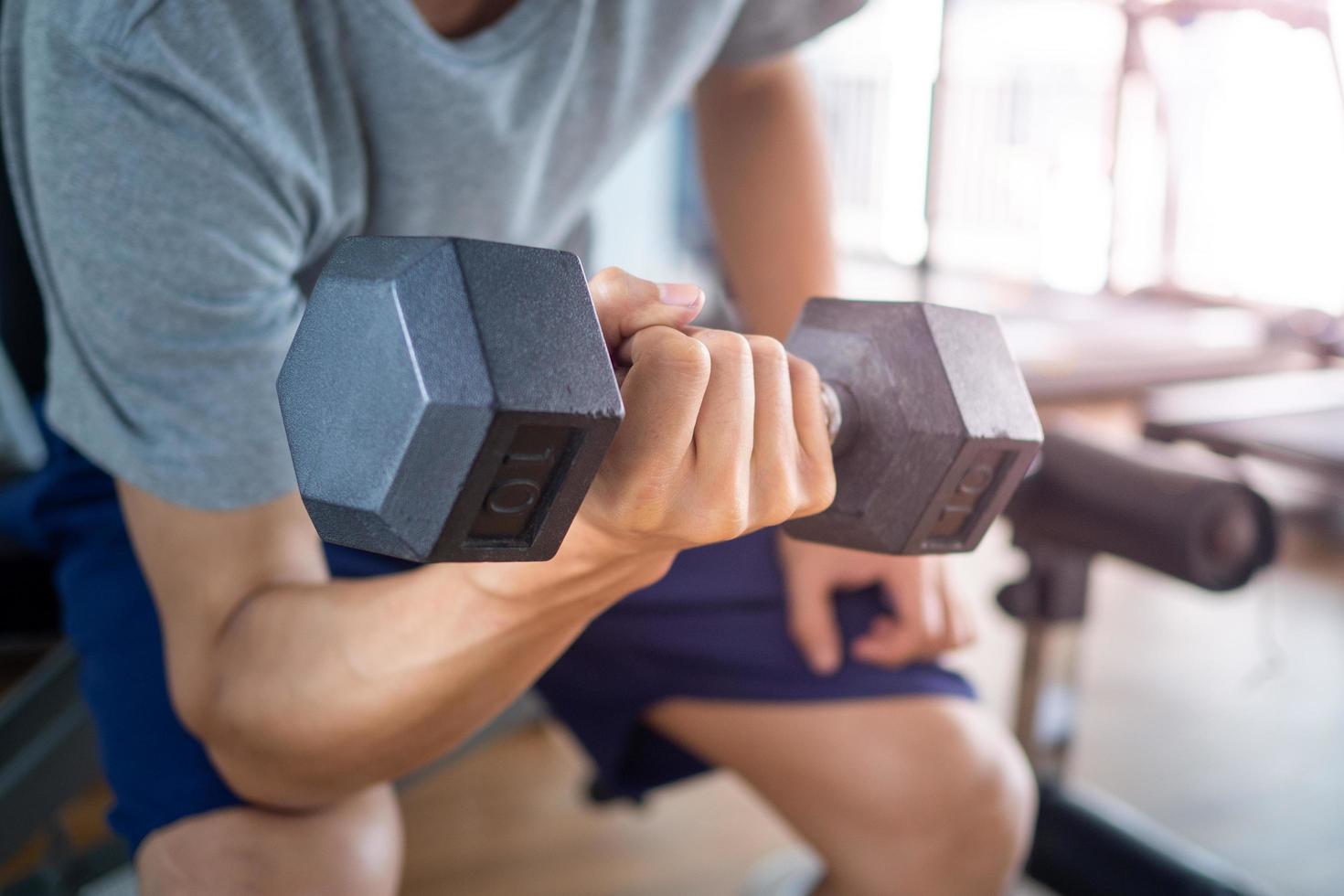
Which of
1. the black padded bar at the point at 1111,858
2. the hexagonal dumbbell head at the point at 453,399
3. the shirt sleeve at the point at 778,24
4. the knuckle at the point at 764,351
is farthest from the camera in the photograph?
the black padded bar at the point at 1111,858

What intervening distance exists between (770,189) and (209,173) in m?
0.64

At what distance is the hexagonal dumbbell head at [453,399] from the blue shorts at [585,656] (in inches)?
17.8

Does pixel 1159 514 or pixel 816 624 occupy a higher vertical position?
pixel 1159 514

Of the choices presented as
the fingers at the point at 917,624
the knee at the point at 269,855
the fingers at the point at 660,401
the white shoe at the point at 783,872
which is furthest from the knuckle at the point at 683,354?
the white shoe at the point at 783,872

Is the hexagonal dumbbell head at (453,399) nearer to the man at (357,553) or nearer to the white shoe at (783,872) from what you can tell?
the man at (357,553)

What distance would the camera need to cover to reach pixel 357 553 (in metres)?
0.98

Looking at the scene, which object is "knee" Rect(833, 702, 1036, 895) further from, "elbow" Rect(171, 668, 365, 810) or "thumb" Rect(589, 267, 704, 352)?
"thumb" Rect(589, 267, 704, 352)

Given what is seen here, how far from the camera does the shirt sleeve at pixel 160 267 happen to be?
2.29 feet

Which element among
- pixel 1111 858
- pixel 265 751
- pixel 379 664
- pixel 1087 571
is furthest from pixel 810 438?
pixel 1111 858

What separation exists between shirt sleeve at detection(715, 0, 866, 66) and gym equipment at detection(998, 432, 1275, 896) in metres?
0.48

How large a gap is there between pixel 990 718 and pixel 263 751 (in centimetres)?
64

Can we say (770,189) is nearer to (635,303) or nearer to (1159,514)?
(1159,514)

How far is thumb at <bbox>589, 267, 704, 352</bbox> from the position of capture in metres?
0.51

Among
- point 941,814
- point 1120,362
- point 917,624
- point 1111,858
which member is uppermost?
point 917,624
